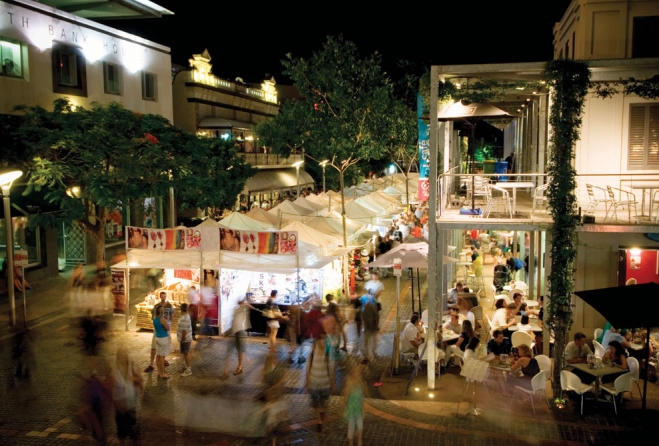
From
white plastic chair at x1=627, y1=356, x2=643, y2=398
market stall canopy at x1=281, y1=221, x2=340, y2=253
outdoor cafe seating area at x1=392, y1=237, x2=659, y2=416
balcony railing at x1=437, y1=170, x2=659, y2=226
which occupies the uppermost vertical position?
balcony railing at x1=437, y1=170, x2=659, y2=226

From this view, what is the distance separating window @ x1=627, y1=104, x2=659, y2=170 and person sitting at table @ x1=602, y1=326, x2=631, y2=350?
404cm

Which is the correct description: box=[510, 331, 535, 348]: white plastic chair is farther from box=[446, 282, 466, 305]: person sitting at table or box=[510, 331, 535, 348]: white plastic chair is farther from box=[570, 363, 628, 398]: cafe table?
box=[446, 282, 466, 305]: person sitting at table

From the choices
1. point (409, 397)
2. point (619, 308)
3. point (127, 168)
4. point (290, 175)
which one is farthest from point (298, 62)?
point (290, 175)

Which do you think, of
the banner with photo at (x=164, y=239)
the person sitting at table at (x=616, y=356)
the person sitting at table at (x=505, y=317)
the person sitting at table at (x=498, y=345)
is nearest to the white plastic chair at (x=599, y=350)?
the person sitting at table at (x=616, y=356)

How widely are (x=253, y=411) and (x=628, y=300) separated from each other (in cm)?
631

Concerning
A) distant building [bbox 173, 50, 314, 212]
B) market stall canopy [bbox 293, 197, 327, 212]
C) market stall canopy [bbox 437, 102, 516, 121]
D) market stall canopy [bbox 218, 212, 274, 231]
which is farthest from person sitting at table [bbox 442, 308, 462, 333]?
distant building [bbox 173, 50, 314, 212]

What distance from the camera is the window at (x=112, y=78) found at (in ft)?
82.9

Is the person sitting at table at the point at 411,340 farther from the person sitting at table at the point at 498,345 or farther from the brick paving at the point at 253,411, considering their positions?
A: the person sitting at table at the point at 498,345

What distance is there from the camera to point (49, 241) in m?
22.4

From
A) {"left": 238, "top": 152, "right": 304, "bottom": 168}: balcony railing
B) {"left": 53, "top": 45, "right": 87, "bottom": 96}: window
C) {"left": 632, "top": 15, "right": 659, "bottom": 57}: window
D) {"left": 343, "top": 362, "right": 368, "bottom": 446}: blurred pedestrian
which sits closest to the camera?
{"left": 343, "top": 362, "right": 368, "bottom": 446}: blurred pedestrian

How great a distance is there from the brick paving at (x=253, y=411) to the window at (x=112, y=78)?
1440 cm

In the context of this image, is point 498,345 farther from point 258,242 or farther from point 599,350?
point 258,242

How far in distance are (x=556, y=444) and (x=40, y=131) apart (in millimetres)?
Answer: 15794

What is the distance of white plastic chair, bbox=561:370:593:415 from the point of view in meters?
10.2
